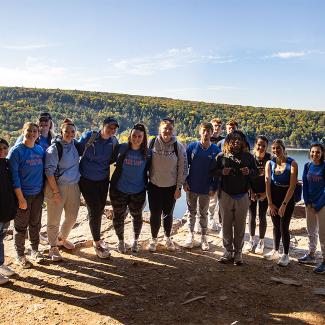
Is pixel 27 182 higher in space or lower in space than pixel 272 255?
higher

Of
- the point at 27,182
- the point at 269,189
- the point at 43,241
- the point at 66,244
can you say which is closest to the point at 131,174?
the point at 27,182

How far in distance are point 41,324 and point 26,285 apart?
93 centimetres

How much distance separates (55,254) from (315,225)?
3.81m

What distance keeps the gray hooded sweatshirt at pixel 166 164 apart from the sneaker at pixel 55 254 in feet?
5.46

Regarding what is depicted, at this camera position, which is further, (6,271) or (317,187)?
(317,187)

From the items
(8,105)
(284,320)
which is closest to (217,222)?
(284,320)

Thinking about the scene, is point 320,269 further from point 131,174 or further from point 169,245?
point 131,174

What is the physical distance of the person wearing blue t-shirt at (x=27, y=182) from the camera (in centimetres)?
442

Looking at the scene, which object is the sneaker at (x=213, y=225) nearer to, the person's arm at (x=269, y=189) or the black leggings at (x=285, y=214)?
the black leggings at (x=285, y=214)

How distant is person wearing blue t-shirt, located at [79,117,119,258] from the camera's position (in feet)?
16.2

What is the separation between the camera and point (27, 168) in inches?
178

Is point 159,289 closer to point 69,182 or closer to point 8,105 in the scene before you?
point 69,182

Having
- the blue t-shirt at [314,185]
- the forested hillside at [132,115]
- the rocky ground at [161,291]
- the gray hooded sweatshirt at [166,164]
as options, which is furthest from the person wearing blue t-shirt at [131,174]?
the forested hillside at [132,115]

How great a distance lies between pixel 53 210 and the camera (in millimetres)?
4934
